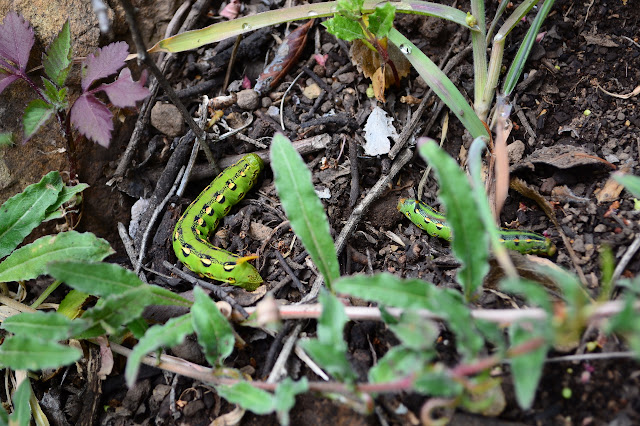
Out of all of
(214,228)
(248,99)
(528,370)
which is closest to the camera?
(528,370)

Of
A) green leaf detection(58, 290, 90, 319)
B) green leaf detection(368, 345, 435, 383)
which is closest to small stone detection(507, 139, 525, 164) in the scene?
green leaf detection(368, 345, 435, 383)

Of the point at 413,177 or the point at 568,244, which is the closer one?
the point at 568,244

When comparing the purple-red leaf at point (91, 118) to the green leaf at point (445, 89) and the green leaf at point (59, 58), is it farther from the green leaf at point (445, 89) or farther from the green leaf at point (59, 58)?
the green leaf at point (445, 89)

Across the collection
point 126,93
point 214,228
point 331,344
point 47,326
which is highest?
point 126,93

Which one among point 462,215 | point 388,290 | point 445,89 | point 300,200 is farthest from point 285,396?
point 445,89

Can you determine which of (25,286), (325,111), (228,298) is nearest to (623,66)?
(325,111)

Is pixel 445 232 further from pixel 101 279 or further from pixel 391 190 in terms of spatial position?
pixel 101 279

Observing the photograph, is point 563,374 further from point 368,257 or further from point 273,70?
point 273,70
